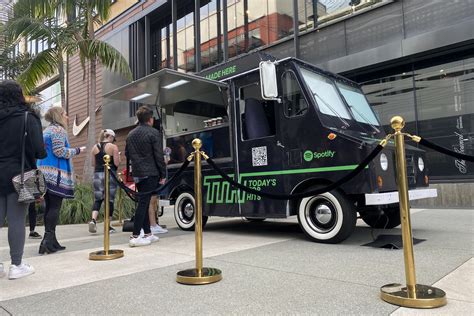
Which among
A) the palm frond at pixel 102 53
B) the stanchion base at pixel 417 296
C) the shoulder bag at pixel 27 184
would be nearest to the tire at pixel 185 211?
the shoulder bag at pixel 27 184

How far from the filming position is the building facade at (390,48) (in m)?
10.0

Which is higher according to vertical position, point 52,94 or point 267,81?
point 52,94

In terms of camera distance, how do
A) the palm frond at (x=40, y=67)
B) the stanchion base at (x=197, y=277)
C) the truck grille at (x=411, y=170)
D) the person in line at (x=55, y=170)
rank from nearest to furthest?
the stanchion base at (x=197, y=277)
the person in line at (x=55, y=170)
the truck grille at (x=411, y=170)
the palm frond at (x=40, y=67)

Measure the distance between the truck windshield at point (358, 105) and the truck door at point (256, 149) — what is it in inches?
47.5

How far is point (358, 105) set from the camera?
627 centimetres

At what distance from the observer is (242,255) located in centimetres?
470

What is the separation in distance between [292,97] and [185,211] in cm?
302

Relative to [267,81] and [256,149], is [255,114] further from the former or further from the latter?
[267,81]

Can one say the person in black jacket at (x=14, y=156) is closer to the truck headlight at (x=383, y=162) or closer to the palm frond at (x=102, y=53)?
the truck headlight at (x=383, y=162)

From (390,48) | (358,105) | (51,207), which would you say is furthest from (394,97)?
(51,207)

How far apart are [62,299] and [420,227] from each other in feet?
18.3

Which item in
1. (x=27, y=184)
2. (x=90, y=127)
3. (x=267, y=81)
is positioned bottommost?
(x=27, y=184)

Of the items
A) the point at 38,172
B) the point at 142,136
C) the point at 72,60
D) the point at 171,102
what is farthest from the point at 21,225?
the point at 72,60

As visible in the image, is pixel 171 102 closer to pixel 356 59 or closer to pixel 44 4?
pixel 356 59
